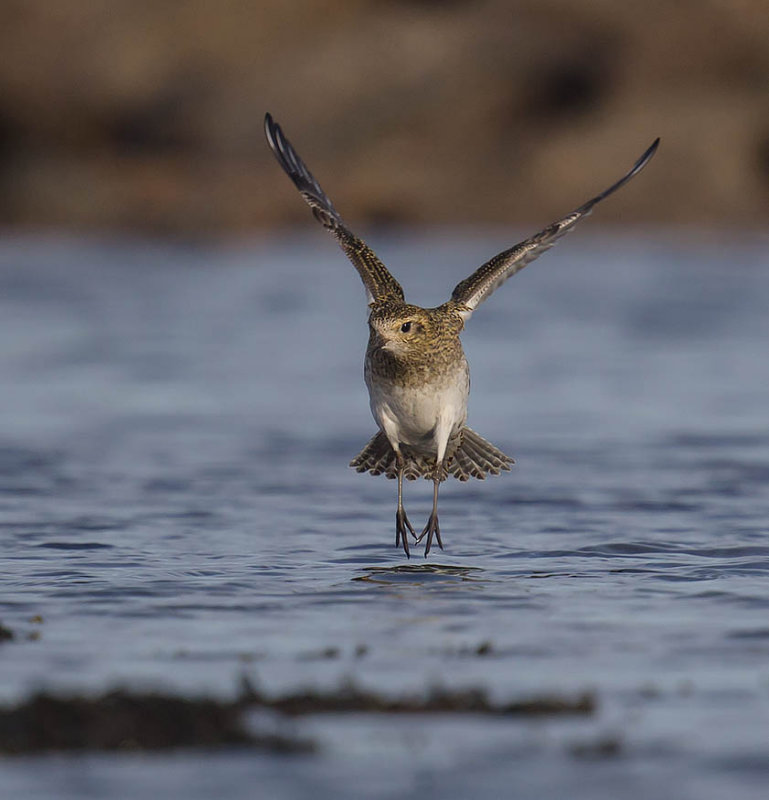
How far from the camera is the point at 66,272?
3073 cm

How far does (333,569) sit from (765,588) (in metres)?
2.13

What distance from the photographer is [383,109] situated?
38.9 meters

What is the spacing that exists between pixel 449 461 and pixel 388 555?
103 centimetres

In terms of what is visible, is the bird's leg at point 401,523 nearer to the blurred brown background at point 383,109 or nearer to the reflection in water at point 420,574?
the reflection in water at point 420,574

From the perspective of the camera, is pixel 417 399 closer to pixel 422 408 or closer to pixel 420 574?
pixel 422 408

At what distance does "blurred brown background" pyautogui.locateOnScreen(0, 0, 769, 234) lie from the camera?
36.9 meters

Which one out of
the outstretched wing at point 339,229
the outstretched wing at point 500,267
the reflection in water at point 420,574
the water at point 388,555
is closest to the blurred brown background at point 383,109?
the water at point 388,555

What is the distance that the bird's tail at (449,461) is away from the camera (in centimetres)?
1023

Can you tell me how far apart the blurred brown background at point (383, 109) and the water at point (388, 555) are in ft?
44.7

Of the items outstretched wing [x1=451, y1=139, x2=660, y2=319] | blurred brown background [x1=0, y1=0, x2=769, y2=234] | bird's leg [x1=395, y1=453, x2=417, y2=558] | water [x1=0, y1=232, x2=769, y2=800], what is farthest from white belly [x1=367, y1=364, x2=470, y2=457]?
blurred brown background [x1=0, y1=0, x2=769, y2=234]

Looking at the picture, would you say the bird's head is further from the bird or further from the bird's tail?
the bird's tail

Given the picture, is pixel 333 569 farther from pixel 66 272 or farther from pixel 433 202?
pixel 433 202

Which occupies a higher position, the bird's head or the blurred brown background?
the blurred brown background

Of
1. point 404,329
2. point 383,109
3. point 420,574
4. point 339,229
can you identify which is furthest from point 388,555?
point 383,109
